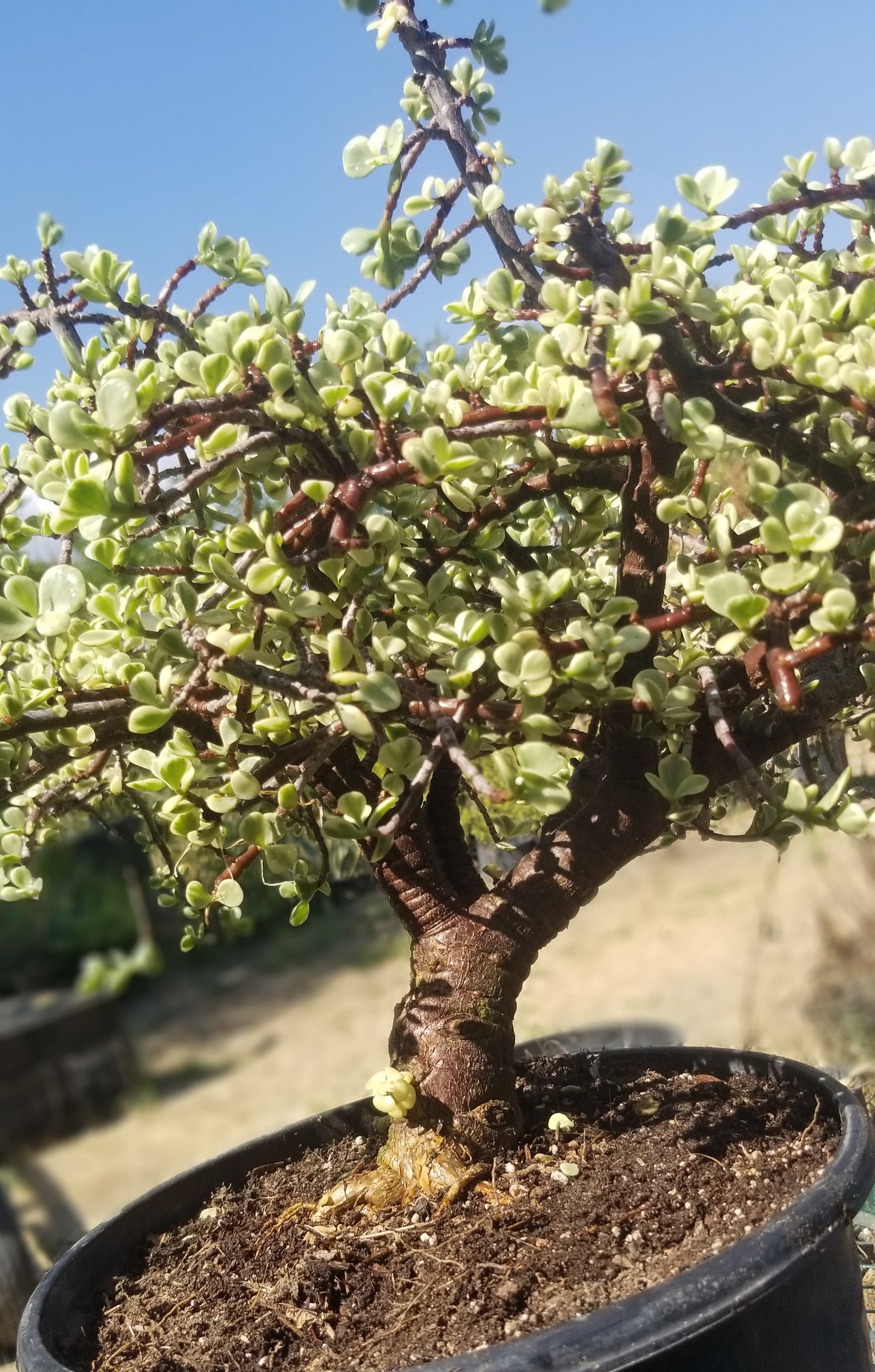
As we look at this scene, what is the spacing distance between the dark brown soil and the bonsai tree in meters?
0.07

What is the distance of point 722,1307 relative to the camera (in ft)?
2.21

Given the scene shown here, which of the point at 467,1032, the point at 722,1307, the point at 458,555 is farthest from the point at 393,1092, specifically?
the point at 458,555

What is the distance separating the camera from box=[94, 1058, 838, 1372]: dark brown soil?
0.76m

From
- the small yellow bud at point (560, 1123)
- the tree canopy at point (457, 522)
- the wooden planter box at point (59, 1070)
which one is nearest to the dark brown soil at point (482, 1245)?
the small yellow bud at point (560, 1123)

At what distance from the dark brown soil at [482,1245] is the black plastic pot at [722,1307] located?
3cm

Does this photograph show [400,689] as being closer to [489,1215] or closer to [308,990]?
[489,1215]

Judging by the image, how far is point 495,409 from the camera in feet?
2.34

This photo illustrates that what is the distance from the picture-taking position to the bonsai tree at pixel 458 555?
25.9 inches

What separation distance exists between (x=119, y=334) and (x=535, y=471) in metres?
0.44

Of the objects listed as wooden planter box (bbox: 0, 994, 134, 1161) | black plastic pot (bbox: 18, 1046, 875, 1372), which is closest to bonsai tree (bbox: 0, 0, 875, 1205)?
black plastic pot (bbox: 18, 1046, 875, 1372)

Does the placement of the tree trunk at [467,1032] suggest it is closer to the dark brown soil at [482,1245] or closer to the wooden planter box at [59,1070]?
the dark brown soil at [482,1245]

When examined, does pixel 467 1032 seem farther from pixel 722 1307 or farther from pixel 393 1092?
pixel 722 1307

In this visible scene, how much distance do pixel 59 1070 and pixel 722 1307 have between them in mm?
5333

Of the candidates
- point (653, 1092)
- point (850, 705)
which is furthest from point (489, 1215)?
point (850, 705)
